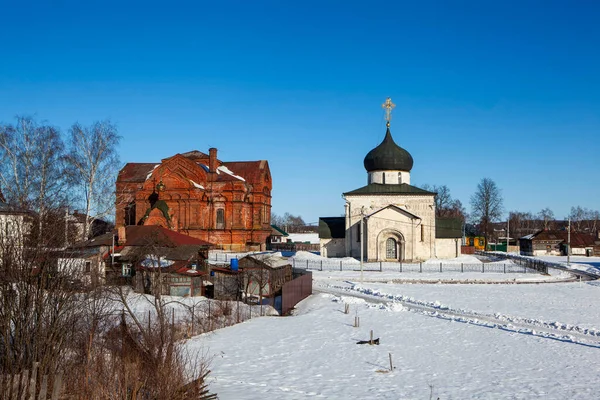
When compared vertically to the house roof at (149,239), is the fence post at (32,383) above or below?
below

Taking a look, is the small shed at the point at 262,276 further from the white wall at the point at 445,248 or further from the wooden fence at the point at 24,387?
the white wall at the point at 445,248

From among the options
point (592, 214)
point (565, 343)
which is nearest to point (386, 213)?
point (565, 343)

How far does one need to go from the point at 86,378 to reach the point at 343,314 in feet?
45.1

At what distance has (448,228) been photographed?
4781 cm

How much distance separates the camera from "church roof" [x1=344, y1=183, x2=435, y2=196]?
46.6 meters

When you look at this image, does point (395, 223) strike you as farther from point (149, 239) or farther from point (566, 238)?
point (566, 238)

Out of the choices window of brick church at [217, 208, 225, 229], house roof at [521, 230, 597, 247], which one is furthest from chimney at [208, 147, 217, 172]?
house roof at [521, 230, 597, 247]

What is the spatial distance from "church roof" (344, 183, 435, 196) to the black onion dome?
5.05 ft

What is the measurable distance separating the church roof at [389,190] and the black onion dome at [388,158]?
1539 mm

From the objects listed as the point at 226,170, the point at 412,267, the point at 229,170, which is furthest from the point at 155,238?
the point at 229,170

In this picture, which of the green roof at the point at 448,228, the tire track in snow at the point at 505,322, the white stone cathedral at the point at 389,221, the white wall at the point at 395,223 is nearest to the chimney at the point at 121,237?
the tire track in snow at the point at 505,322

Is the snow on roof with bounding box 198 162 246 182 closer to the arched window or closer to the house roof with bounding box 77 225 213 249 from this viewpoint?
the arched window

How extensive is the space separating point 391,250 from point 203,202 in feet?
61.1

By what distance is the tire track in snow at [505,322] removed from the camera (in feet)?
57.7
